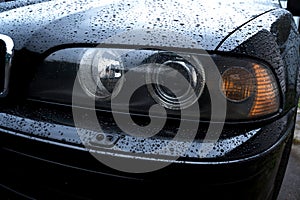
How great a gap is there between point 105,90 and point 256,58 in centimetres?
55

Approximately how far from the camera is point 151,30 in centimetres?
123

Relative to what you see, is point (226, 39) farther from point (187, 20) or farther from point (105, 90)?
point (105, 90)

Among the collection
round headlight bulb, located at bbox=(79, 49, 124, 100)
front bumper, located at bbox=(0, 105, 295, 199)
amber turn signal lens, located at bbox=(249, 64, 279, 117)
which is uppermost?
round headlight bulb, located at bbox=(79, 49, 124, 100)

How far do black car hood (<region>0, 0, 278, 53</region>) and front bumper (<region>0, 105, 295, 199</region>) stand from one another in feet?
1.24

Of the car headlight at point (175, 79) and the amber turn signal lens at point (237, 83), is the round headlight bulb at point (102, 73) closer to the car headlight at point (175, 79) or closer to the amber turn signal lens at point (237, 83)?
the car headlight at point (175, 79)

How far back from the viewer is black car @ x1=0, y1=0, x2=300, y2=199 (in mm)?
1085

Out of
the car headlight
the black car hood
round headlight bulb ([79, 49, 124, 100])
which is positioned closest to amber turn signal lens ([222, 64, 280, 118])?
the car headlight

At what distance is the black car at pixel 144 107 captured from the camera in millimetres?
1085

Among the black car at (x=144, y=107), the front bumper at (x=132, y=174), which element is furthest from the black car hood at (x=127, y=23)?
the front bumper at (x=132, y=174)

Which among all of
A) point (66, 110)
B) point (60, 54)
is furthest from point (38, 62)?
point (66, 110)

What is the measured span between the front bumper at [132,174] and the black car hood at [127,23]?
0.38m

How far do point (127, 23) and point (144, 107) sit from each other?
351mm

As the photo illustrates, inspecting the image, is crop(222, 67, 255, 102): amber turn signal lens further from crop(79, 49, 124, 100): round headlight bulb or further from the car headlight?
crop(79, 49, 124, 100): round headlight bulb

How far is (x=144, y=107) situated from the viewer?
1.20 m
